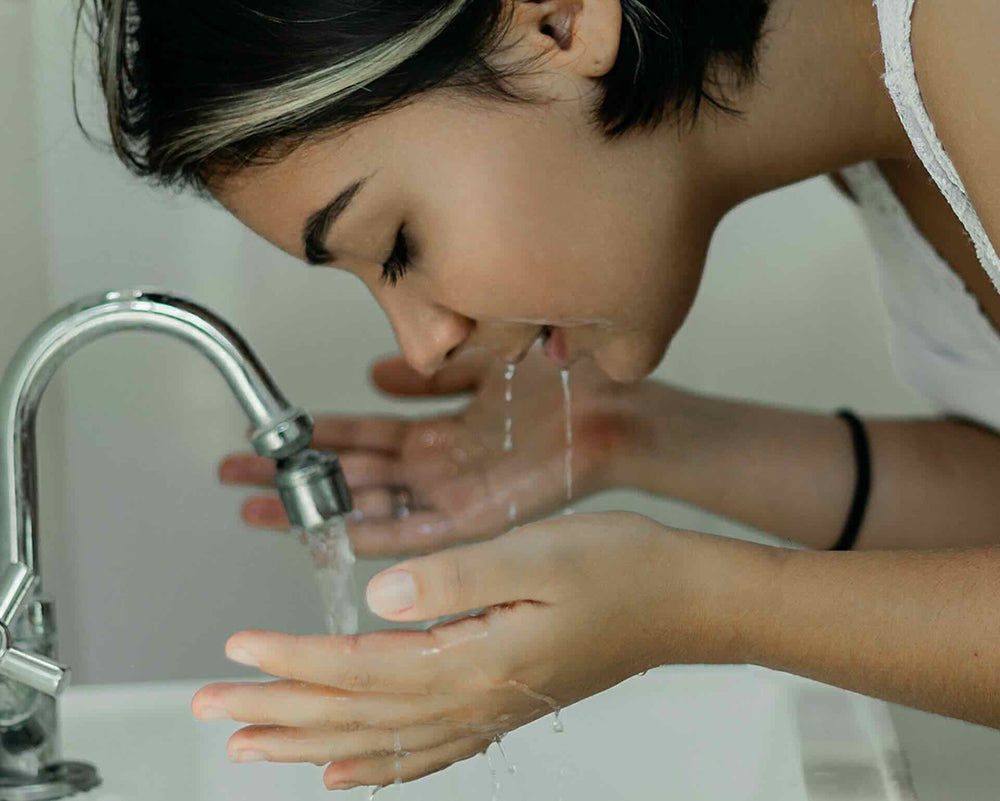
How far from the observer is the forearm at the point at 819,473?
3.13 feet

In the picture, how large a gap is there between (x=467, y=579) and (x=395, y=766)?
0.43 ft

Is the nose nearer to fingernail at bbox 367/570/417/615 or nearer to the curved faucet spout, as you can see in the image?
the curved faucet spout

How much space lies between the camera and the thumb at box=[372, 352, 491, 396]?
3.37ft

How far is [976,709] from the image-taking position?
0.60 metres

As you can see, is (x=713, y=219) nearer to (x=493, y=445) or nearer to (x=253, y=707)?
(x=493, y=445)

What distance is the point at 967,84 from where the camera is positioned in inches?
22.8

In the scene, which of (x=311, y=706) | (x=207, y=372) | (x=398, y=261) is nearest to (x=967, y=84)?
(x=398, y=261)

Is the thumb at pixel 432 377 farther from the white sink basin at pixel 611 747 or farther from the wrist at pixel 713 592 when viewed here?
the wrist at pixel 713 592

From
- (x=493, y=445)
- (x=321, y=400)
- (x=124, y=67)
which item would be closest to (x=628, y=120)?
(x=124, y=67)

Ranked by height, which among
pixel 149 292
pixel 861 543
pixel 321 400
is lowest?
pixel 861 543

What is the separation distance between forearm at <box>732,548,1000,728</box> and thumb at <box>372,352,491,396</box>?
1.54 ft

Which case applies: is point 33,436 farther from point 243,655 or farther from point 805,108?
point 805,108

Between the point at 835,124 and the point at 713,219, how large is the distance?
3.9 inches

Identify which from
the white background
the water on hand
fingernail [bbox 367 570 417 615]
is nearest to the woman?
fingernail [bbox 367 570 417 615]
